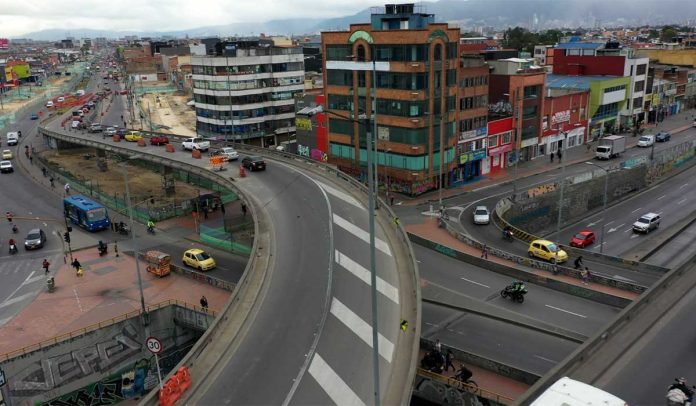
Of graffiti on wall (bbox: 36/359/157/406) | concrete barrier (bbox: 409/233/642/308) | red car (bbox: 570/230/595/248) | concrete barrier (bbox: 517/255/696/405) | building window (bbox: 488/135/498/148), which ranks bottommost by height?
graffiti on wall (bbox: 36/359/157/406)

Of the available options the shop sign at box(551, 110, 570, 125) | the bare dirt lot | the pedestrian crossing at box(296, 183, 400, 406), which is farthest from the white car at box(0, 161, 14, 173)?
the shop sign at box(551, 110, 570, 125)

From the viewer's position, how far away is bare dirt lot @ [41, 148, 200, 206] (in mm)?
76287

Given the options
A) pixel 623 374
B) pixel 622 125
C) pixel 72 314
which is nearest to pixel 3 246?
pixel 72 314

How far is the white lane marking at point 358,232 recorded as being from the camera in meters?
34.2

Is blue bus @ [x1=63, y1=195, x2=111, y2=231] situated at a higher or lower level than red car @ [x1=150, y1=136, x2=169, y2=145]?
lower

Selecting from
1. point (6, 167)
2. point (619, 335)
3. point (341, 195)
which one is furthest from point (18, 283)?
point (6, 167)

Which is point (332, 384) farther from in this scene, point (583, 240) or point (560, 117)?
point (560, 117)

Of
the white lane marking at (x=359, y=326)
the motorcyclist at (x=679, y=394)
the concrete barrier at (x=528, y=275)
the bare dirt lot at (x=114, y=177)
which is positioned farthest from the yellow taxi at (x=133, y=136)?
the motorcyclist at (x=679, y=394)

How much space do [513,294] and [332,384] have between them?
66.6 ft

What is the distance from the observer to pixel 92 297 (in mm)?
42719

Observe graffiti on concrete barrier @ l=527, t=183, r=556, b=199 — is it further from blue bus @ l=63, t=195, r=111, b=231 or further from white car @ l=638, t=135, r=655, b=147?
blue bus @ l=63, t=195, r=111, b=231

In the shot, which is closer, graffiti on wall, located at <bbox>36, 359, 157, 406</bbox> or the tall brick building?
graffiti on wall, located at <bbox>36, 359, 157, 406</bbox>

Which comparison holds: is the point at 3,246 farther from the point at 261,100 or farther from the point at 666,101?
the point at 666,101

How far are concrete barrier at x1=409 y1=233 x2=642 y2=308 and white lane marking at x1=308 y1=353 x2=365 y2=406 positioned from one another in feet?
74.5
